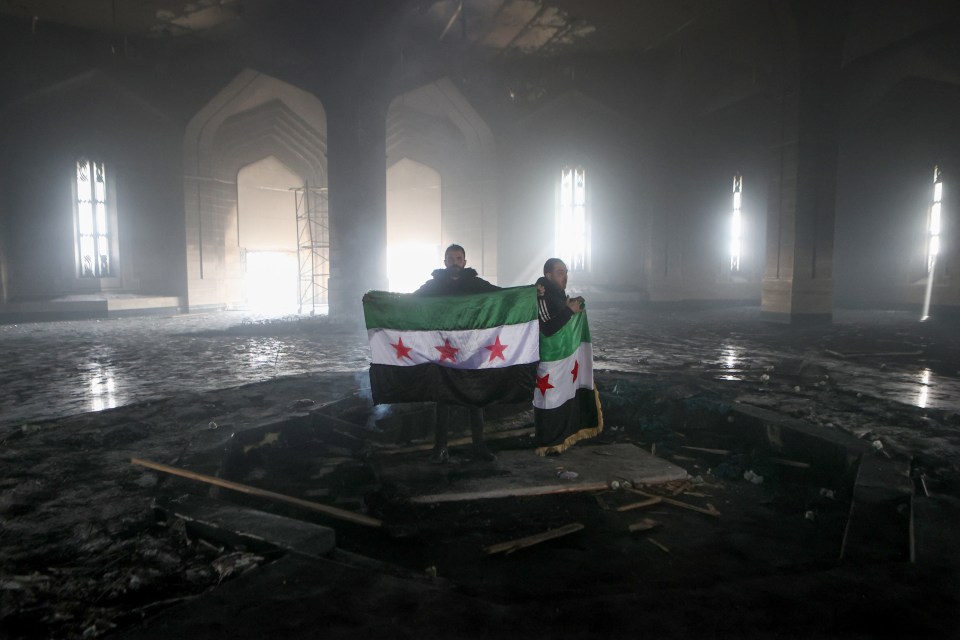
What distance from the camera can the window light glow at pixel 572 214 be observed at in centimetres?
1991

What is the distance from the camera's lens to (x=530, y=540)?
312cm

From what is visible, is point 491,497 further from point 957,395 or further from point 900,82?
point 900,82

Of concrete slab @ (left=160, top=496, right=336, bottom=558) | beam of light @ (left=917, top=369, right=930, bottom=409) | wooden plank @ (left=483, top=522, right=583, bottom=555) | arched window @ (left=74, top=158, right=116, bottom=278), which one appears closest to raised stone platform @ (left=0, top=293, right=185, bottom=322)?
arched window @ (left=74, top=158, right=116, bottom=278)

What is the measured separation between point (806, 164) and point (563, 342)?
459 inches

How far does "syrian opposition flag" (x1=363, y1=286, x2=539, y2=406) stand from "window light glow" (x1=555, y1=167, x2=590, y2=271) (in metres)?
15.9

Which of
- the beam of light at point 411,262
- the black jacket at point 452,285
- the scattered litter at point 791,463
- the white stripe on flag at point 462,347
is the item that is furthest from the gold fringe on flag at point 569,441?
the beam of light at point 411,262

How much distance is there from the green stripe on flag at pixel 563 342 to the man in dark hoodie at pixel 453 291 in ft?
1.80

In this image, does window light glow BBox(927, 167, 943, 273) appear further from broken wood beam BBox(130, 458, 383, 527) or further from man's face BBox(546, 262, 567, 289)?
broken wood beam BBox(130, 458, 383, 527)

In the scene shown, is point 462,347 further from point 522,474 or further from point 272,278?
point 272,278

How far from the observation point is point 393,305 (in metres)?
4.46

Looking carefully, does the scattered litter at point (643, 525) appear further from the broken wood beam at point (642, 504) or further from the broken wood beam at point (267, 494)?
the broken wood beam at point (267, 494)

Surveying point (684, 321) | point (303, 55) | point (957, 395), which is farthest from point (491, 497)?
point (303, 55)

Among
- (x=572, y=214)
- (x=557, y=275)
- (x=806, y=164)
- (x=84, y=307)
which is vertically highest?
(x=806, y=164)

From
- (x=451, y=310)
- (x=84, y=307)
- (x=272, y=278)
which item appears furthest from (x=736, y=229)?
(x=84, y=307)
